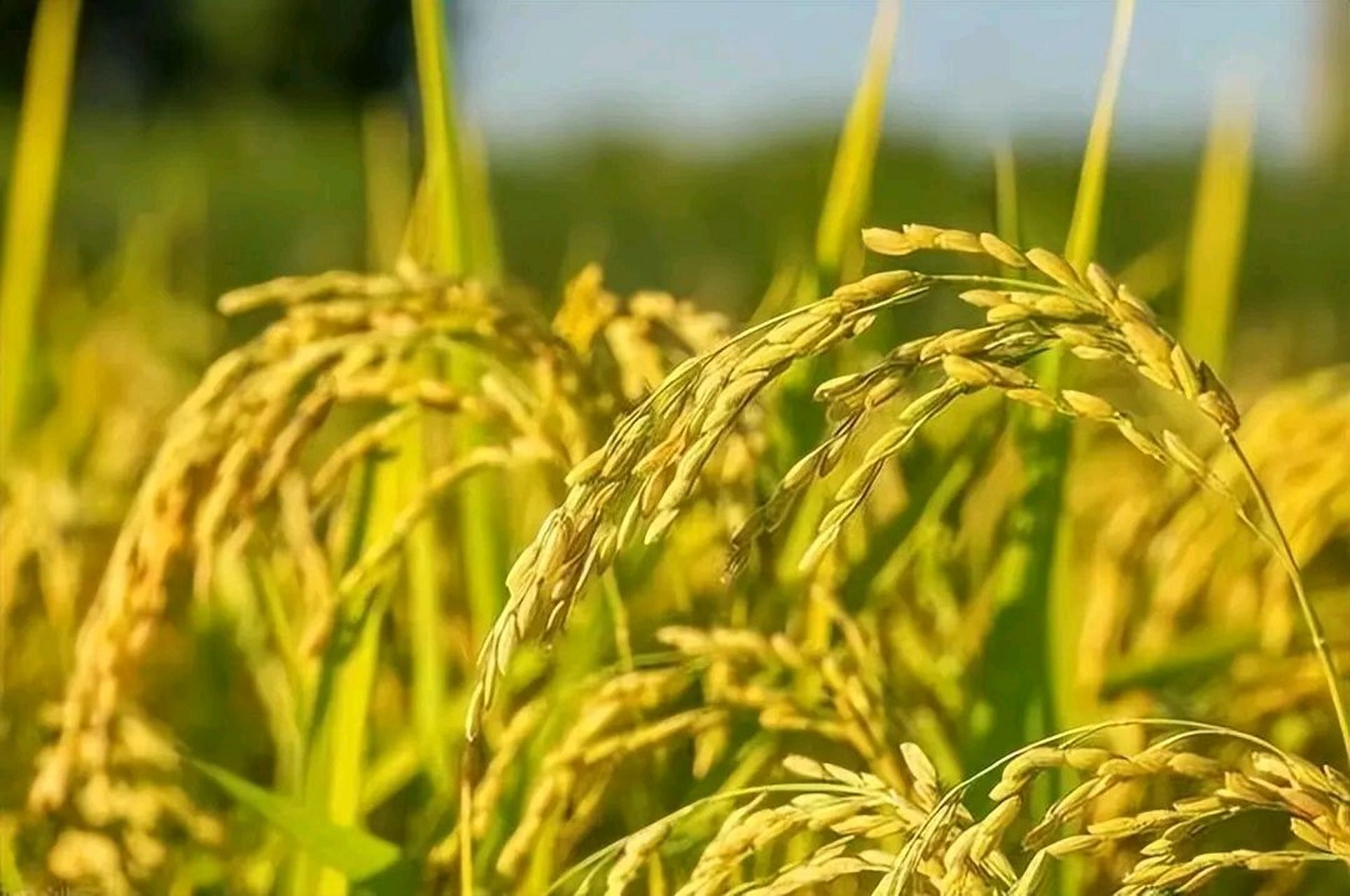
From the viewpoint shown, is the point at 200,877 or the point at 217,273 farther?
the point at 217,273

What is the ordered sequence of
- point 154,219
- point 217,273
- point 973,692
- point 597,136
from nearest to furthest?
point 973,692 < point 154,219 < point 217,273 < point 597,136

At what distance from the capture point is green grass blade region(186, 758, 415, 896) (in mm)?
616

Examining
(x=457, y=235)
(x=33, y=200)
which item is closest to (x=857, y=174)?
(x=457, y=235)

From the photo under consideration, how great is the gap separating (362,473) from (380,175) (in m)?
0.86

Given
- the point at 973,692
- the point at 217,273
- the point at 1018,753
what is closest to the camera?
the point at 1018,753

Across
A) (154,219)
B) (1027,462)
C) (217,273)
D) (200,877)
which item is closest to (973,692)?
(1027,462)

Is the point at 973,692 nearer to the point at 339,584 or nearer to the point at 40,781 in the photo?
the point at 339,584

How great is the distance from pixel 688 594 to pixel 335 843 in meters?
0.21

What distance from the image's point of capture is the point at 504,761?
618 mm

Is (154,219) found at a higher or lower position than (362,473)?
higher

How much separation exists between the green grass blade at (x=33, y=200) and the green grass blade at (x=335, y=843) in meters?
0.44

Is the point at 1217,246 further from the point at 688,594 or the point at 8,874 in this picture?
the point at 8,874

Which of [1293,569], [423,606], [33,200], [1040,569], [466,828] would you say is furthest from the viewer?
[33,200]

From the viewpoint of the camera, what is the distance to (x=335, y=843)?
2.04 ft
